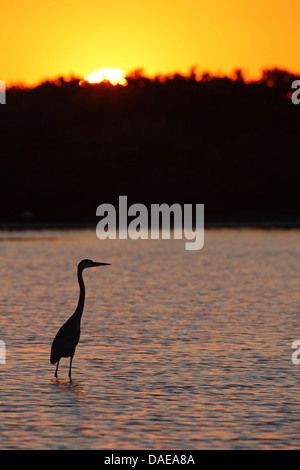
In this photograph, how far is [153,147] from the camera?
93500 millimetres

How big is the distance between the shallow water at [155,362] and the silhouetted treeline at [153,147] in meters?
41.5

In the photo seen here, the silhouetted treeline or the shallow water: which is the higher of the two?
the silhouetted treeline

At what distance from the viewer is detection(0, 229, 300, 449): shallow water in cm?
1348

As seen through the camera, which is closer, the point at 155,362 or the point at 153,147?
the point at 155,362

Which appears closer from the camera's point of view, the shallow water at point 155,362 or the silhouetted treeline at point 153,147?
the shallow water at point 155,362

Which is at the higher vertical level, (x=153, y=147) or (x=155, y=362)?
(x=153, y=147)

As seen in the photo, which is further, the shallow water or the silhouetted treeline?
the silhouetted treeline

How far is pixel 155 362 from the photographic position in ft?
59.6

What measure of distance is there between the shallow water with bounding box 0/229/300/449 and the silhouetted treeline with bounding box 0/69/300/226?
136ft

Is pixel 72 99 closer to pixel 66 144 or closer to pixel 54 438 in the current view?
pixel 66 144

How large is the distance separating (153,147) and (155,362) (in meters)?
75.8

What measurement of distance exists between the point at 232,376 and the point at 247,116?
8581 centimetres

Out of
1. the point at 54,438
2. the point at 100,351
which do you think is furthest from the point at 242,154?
the point at 54,438

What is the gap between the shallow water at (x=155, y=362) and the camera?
531 inches
